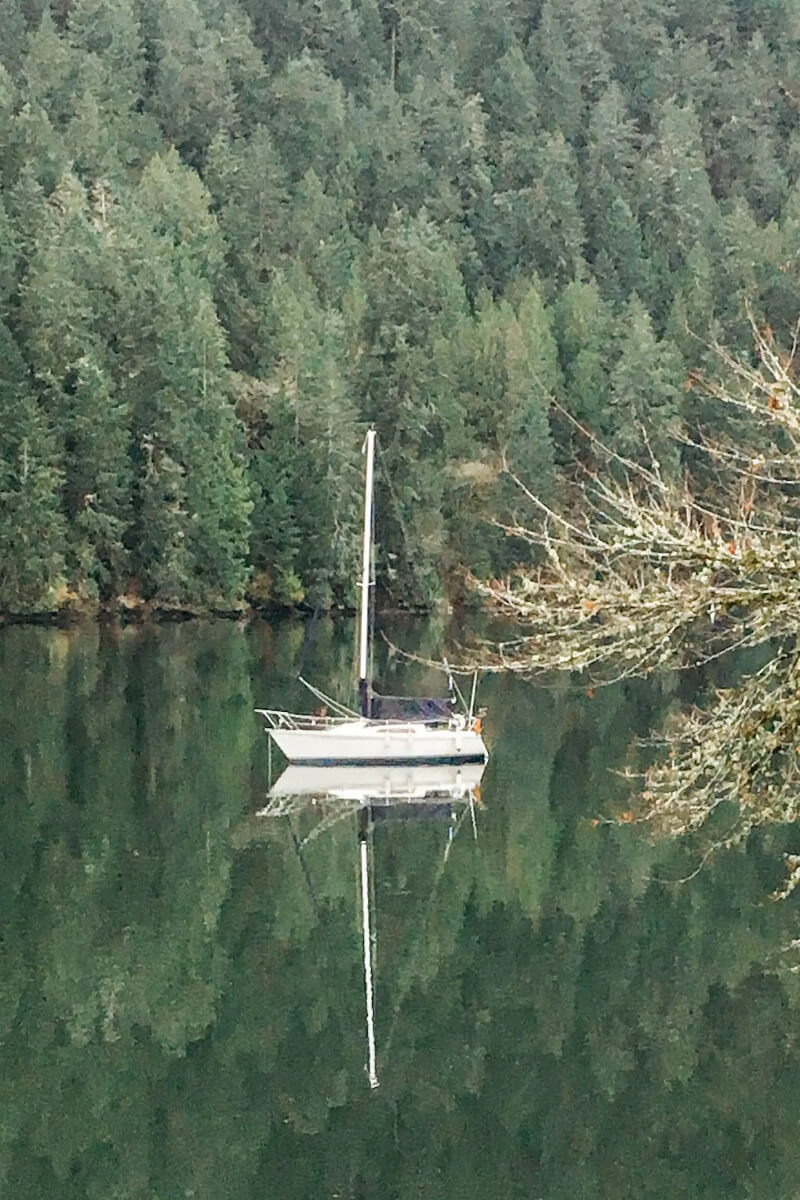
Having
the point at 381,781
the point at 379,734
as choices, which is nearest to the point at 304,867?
the point at 381,781

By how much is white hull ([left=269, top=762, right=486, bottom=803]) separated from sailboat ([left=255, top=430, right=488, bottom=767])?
0.21 m

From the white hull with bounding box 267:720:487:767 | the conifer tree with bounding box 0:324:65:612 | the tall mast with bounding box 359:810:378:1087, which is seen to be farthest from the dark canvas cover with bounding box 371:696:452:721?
the conifer tree with bounding box 0:324:65:612

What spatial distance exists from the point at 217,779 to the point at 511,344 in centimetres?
6139

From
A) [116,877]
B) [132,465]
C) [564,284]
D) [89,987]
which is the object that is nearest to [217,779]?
[116,877]

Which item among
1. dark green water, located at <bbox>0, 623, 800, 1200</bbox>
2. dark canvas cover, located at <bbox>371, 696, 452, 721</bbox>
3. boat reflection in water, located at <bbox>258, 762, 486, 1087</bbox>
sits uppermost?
dark canvas cover, located at <bbox>371, 696, 452, 721</bbox>

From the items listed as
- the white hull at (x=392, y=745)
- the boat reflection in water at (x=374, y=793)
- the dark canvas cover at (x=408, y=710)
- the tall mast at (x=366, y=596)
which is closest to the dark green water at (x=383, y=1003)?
the boat reflection in water at (x=374, y=793)

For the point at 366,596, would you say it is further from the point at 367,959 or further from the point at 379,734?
the point at 367,959

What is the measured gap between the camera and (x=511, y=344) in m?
99.4

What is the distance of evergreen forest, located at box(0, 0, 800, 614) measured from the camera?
266 feet

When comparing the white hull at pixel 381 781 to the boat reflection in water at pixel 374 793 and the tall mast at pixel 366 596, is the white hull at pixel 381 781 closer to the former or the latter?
the boat reflection in water at pixel 374 793

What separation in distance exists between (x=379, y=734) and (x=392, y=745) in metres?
0.39

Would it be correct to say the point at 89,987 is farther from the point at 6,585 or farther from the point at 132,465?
the point at 132,465

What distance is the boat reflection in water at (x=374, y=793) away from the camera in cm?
3800

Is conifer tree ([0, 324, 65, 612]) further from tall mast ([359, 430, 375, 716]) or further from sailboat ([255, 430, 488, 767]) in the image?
sailboat ([255, 430, 488, 767])
